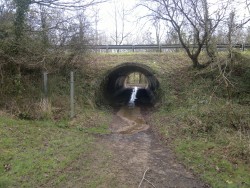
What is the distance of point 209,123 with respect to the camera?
995cm

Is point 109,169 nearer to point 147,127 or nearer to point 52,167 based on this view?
point 52,167

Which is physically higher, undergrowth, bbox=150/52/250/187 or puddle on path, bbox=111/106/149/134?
undergrowth, bbox=150/52/250/187

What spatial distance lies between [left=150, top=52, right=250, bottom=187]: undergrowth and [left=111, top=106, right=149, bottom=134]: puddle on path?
658 millimetres

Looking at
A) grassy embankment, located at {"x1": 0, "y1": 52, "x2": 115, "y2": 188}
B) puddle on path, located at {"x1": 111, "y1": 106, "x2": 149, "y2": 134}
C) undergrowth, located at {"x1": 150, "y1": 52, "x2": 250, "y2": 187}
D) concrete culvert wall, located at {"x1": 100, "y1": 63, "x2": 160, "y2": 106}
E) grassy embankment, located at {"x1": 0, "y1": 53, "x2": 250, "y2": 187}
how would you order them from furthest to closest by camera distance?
concrete culvert wall, located at {"x1": 100, "y1": 63, "x2": 160, "y2": 106}
puddle on path, located at {"x1": 111, "y1": 106, "x2": 149, "y2": 134}
undergrowth, located at {"x1": 150, "y1": 52, "x2": 250, "y2": 187}
grassy embankment, located at {"x1": 0, "y1": 53, "x2": 250, "y2": 187}
grassy embankment, located at {"x1": 0, "y1": 52, "x2": 115, "y2": 188}

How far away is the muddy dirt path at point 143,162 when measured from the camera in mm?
6207

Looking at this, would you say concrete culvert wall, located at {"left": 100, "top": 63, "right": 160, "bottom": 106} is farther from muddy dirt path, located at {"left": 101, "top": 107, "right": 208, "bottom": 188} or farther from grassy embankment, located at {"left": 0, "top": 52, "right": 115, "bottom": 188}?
muddy dirt path, located at {"left": 101, "top": 107, "right": 208, "bottom": 188}

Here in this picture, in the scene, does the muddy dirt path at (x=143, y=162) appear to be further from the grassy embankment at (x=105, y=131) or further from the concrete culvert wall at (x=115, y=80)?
the concrete culvert wall at (x=115, y=80)

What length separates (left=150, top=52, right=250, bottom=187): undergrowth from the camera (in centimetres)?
684

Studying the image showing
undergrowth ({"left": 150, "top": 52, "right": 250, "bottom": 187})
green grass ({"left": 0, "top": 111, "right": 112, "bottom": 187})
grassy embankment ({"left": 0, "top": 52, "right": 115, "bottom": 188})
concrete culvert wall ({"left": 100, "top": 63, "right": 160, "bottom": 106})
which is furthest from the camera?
Answer: concrete culvert wall ({"left": 100, "top": 63, "right": 160, "bottom": 106})

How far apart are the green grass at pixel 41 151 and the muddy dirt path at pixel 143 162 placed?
62cm

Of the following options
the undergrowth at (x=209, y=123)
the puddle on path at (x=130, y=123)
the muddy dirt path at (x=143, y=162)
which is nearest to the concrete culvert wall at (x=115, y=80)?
the undergrowth at (x=209, y=123)

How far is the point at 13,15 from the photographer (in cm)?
1277

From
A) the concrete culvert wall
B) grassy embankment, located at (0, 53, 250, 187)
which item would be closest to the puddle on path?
grassy embankment, located at (0, 53, 250, 187)

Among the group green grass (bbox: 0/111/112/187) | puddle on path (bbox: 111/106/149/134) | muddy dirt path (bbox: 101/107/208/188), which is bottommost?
puddle on path (bbox: 111/106/149/134)
